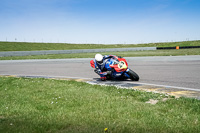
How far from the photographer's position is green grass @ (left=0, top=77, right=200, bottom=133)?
370cm

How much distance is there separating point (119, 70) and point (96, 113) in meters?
4.30

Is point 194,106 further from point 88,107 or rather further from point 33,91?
point 33,91

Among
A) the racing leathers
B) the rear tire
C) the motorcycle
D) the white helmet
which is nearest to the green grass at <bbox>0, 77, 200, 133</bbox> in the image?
the motorcycle

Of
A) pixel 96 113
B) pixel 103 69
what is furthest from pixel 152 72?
pixel 96 113

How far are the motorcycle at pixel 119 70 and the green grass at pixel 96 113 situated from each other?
2163 millimetres

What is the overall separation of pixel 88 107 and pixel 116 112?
2.38 feet

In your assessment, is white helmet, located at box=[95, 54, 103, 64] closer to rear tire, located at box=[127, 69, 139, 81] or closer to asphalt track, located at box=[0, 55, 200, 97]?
asphalt track, located at box=[0, 55, 200, 97]

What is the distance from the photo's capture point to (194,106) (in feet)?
15.1

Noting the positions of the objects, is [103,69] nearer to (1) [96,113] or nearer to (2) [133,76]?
(2) [133,76]

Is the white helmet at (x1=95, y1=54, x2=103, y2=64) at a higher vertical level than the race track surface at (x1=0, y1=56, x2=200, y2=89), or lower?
higher

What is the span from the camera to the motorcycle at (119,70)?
8578 millimetres

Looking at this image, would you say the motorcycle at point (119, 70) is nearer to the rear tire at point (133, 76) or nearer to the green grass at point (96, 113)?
the rear tire at point (133, 76)

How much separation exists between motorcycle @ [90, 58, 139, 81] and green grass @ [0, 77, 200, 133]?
2163mm

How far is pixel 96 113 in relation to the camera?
446 cm
